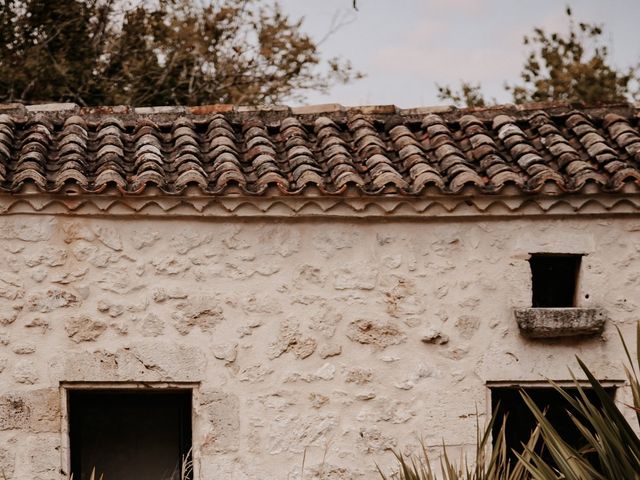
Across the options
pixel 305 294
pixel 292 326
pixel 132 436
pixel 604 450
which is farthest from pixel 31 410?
pixel 604 450

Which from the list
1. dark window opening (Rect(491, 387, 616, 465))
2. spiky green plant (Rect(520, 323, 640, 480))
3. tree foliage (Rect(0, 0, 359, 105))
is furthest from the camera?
tree foliage (Rect(0, 0, 359, 105))

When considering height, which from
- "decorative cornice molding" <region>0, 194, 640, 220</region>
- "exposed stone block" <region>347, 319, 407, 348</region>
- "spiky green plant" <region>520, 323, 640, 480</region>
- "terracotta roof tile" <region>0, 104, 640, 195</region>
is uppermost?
"terracotta roof tile" <region>0, 104, 640, 195</region>

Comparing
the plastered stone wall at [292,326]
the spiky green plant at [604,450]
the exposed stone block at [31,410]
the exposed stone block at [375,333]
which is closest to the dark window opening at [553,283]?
the plastered stone wall at [292,326]

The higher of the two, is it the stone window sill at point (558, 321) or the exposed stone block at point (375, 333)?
the stone window sill at point (558, 321)

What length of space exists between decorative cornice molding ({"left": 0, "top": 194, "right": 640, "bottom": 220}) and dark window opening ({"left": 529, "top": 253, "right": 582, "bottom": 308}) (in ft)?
1.34

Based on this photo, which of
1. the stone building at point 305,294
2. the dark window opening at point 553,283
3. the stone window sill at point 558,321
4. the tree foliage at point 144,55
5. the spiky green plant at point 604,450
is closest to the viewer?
the spiky green plant at point 604,450

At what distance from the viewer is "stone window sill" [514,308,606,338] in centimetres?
558

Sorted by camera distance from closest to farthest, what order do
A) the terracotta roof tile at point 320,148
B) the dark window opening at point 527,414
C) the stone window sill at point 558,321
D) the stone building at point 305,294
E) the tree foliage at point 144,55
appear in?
1. the terracotta roof tile at point 320,148
2. the stone building at point 305,294
3. the stone window sill at point 558,321
4. the dark window opening at point 527,414
5. the tree foliage at point 144,55

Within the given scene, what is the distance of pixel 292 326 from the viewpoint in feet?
18.4

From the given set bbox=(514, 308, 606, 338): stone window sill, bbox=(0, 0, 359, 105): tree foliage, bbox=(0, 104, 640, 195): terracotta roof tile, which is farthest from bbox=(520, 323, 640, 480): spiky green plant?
bbox=(0, 0, 359, 105): tree foliage

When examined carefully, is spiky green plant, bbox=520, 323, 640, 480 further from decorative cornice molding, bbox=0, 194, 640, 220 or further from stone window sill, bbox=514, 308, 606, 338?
decorative cornice molding, bbox=0, 194, 640, 220

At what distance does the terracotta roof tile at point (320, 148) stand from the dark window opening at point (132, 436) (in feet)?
4.92

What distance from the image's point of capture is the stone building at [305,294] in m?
5.48

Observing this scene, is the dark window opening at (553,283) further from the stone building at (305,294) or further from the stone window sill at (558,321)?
the stone window sill at (558,321)
